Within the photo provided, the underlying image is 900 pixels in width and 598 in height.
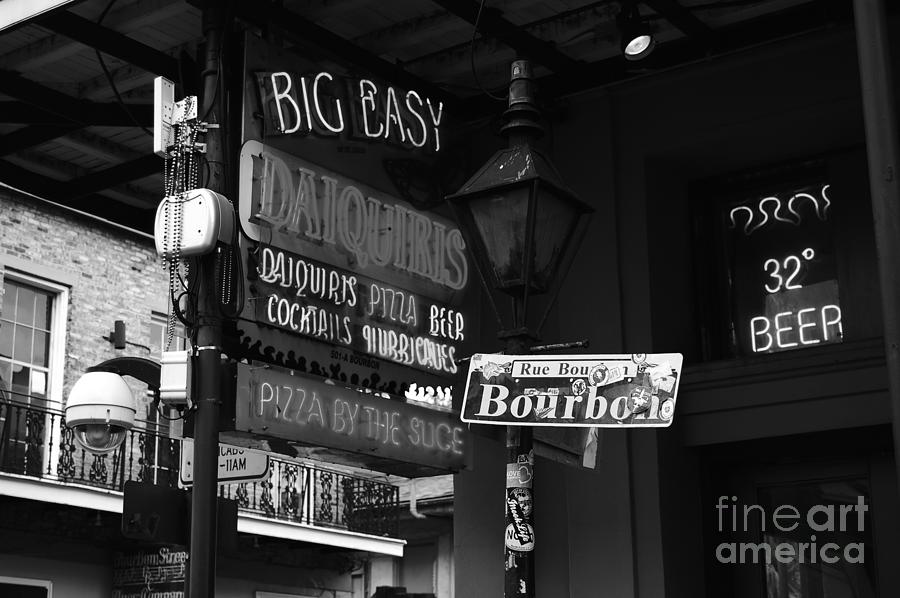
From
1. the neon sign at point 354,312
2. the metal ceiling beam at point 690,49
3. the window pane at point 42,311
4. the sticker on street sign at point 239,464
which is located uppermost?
the window pane at point 42,311

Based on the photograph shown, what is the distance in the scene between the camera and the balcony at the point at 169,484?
57.9 ft

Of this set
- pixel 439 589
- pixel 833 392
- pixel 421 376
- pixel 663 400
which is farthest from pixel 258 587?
pixel 663 400

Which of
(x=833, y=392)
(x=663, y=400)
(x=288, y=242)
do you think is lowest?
(x=663, y=400)

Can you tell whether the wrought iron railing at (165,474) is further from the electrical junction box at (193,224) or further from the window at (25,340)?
the electrical junction box at (193,224)

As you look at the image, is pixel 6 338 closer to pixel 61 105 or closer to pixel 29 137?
pixel 29 137

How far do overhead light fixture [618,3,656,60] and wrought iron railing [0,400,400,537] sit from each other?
27.9ft

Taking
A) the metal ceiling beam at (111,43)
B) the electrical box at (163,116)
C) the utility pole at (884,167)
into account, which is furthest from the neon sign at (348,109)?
the utility pole at (884,167)

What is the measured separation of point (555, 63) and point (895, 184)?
455 centimetres

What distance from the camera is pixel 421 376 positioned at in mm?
8227

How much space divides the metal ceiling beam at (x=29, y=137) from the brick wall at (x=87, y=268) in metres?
8.06

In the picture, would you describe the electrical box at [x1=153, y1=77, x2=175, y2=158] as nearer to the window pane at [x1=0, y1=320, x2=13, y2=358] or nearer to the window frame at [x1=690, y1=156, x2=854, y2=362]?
the window frame at [x1=690, y1=156, x2=854, y2=362]

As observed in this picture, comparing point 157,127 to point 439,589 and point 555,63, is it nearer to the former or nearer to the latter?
point 555,63

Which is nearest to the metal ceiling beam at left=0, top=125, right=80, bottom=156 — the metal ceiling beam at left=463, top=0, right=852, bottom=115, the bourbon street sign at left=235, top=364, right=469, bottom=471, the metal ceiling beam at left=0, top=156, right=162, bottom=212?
the metal ceiling beam at left=0, top=156, right=162, bottom=212

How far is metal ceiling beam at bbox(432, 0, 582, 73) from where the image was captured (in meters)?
7.80
